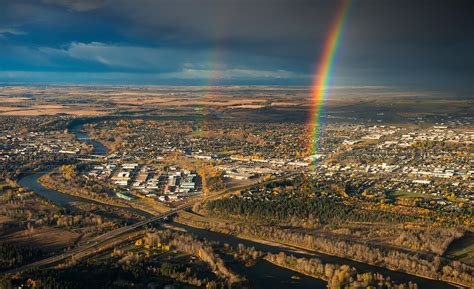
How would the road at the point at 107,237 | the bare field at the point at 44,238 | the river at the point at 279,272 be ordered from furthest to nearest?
the bare field at the point at 44,238
the road at the point at 107,237
the river at the point at 279,272

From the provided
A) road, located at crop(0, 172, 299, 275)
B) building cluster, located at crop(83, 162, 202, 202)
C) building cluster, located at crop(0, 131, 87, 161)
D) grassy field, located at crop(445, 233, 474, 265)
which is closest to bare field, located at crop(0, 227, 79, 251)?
road, located at crop(0, 172, 299, 275)

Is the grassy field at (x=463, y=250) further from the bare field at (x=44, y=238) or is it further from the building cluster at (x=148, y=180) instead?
the bare field at (x=44, y=238)

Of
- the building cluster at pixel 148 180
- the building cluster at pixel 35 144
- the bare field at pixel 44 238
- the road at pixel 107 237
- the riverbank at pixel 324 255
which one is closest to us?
the riverbank at pixel 324 255

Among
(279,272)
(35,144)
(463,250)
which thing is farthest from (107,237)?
(35,144)

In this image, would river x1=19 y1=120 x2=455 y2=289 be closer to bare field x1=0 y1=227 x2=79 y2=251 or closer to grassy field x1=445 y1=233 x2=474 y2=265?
grassy field x1=445 y1=233 x2=474 y2=265

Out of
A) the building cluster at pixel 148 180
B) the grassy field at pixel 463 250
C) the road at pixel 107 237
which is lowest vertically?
the road at pixel 107 237

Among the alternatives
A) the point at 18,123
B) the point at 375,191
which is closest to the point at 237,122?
the point at 18,123

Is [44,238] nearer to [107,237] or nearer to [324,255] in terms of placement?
[107,237]

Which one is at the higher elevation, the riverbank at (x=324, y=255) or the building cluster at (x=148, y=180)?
the building cluster at (x=148, y=180)

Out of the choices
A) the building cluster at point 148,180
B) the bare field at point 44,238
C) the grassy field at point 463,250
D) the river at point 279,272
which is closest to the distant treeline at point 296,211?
the river at point 279,272
